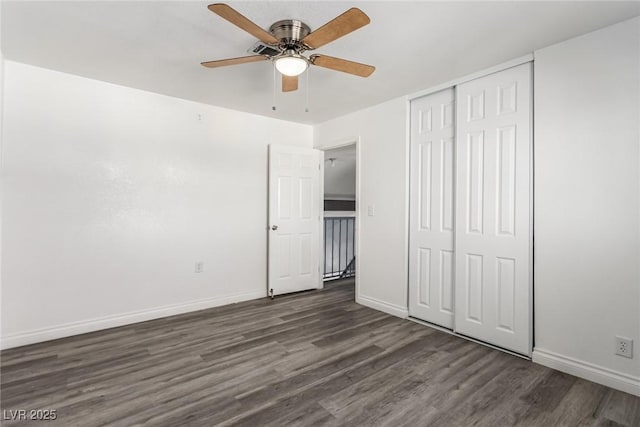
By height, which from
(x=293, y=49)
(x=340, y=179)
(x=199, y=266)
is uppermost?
(x=293, y=49)

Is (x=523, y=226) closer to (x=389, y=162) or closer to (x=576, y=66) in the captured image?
(x=576, y=66)

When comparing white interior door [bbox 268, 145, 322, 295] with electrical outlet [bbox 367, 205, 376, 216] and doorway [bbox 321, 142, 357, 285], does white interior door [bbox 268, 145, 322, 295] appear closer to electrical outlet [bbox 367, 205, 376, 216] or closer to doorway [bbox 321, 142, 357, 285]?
doorway [bbox 321, 142, 357, 285]

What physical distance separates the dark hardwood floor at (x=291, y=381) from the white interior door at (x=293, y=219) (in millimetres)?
1185

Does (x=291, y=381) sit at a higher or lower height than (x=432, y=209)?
lower

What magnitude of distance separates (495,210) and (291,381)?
85.5 inches

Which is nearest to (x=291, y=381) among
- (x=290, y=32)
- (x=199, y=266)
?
(x=199, y=266)

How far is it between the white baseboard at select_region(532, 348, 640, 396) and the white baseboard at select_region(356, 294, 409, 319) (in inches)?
50.1

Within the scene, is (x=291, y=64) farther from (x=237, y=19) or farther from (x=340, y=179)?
(x=340, y=179)

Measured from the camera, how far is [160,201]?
3.46 m

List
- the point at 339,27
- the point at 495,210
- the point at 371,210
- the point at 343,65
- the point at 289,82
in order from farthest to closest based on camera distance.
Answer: the point at 371,210 → the point at 495,210 → the point at 289,82 → the point at 343,65 → the point at 339,27

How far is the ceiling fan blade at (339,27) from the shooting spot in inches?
63.1

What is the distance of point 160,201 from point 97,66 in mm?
1369

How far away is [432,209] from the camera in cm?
328

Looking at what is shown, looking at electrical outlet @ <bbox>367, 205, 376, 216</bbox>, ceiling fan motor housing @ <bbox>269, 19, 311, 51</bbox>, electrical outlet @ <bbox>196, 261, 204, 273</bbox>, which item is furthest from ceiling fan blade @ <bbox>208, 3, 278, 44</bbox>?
electrical outlet @ <bbox>196, 261, 204, 273</bbox>
